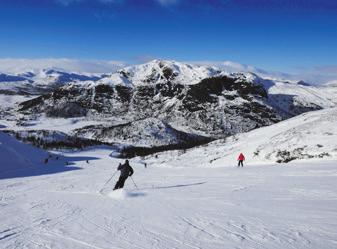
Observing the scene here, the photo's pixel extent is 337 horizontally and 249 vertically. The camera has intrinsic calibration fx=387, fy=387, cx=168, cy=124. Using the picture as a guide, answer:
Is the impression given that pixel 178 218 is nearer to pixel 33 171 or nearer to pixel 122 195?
pixel 122 195

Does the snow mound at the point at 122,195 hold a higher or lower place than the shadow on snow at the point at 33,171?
higher

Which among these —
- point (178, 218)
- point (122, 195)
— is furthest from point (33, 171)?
point (178, 218)

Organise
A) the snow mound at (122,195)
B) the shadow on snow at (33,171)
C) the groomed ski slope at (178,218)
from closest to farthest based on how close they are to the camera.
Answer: the groomed ski slope at (178,218) < the snow mound at (122,195) < the shadow on snow at (33,171)

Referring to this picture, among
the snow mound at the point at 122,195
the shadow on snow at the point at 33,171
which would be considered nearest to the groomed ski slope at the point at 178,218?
the snow mound at the point at 122,195

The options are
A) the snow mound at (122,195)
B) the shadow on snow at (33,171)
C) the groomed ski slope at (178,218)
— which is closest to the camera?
the groomed ski slope at (178,218)

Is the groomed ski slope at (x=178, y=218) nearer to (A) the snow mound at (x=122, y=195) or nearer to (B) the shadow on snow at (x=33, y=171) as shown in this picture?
(A) the snow mound at (x=122, y=195)

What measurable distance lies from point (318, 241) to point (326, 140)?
Result: 40.6 m

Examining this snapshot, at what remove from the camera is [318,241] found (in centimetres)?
1061

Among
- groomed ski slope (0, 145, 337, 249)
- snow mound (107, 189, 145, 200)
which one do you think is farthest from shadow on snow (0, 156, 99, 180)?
snow mound (107, 189, 145, 200)

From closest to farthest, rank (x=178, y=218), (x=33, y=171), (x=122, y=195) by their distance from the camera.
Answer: (x=178, y=218) → (x=122, y=195) → (x=33, y=171)

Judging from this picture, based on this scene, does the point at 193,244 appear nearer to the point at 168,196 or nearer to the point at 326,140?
the point at 168,196

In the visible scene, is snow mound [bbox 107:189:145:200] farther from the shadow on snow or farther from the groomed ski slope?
the shadow on snow

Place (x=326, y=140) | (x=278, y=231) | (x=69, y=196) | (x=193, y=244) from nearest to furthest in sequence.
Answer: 1. (x=193, y=244)
2. (x=278, y=231)
3. (x=69, y=196)
4. (x=326, y=140)

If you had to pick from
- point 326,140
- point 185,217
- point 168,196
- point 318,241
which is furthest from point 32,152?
point 318,241
